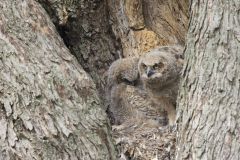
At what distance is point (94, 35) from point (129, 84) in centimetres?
53

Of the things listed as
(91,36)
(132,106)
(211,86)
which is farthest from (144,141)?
(211,86)

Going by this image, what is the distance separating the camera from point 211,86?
3.14 m

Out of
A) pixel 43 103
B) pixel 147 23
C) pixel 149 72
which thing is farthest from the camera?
pixel 147 23

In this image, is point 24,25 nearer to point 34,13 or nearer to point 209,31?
point 34,13

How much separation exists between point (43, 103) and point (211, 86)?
38.6 inches

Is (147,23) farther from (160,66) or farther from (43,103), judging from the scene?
(43,103)

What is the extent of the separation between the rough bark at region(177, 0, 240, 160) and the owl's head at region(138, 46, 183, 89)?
1237mm

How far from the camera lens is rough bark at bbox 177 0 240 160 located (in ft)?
9.93

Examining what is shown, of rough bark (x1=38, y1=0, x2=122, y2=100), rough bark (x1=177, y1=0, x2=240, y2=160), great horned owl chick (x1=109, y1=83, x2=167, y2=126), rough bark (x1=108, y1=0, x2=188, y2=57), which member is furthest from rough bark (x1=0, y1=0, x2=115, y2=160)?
rough bark (x1=108, y1=0, x2=188, y2=57)

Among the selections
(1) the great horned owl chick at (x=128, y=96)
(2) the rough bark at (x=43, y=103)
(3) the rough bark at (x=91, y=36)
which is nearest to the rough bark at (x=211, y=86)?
(2) the rough bark at (x=43, y=103)

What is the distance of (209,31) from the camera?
3230 millimetres

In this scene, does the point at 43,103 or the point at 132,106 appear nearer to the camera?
the point at 43,103

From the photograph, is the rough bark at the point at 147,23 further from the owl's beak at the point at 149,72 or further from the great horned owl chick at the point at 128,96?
the owl's beak at the point at 149,72

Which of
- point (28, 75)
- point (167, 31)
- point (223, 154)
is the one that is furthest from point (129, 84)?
point (223, 154)
